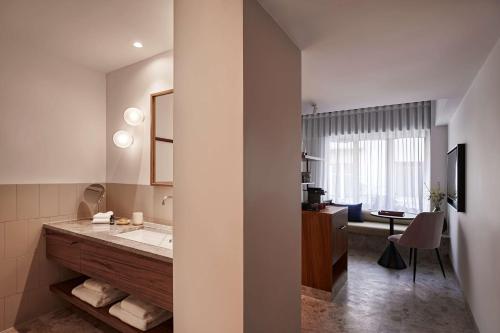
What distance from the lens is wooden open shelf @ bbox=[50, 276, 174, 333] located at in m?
1.73

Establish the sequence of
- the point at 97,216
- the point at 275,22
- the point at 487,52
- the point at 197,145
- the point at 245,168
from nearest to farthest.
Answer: the point at 245,168 → the point at 197,145 → the point at 275,22 → the point at 487,52 → the point at 97,216

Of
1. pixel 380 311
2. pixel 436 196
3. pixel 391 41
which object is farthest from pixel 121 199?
pixel 436 196

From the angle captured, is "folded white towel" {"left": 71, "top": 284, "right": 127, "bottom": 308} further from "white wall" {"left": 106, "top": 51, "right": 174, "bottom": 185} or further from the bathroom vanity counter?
"white wall" {"left": 106, "top": 51, "right": 174, "bottom": 185}

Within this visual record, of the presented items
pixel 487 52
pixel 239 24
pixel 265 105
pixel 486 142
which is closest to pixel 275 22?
pixel 239 24

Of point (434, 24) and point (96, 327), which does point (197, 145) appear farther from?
point (96, 327)

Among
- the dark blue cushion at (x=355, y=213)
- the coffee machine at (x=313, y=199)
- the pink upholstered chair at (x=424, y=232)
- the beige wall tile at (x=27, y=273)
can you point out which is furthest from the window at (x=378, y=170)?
the beige wall tile at (x=27, y=273)

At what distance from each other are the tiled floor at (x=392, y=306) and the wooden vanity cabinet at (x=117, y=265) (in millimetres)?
1373

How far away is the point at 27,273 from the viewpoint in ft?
7.52

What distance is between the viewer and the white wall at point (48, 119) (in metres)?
2.19

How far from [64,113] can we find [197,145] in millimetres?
1946

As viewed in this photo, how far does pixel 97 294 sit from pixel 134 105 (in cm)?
167

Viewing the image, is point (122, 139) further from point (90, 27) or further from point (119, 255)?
point (119, 255)

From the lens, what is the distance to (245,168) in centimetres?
121

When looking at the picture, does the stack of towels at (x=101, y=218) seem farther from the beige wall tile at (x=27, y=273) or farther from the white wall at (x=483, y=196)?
the white wall at (x=483, y=196)
